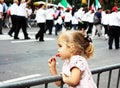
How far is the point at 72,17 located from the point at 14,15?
717cm

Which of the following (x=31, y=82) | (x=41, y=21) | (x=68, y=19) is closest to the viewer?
(x=31, y=82)

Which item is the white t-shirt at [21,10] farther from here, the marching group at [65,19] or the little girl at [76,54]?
the little girl at [76,54]

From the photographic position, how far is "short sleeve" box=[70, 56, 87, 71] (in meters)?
3.04

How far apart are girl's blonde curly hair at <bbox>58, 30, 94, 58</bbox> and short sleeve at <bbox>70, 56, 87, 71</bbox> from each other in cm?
4

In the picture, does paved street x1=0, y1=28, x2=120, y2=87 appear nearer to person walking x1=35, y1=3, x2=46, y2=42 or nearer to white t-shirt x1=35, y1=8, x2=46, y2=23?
person walking x1=35, y1=3, x2=46, y2=42

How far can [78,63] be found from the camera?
10.0 ft

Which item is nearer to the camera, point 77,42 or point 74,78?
point 74,78

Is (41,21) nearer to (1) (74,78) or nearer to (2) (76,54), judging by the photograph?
(2) (76,54)

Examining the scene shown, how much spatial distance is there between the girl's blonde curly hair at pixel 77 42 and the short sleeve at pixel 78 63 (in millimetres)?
41

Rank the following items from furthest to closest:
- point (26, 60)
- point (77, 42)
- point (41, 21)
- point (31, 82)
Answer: point (41, 21), point (26, 60), point (77, 42), point (31, 82)

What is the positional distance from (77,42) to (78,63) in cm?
17

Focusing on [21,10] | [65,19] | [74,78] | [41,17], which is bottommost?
[65,19]

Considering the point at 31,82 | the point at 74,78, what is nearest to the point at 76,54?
the point at 74,78

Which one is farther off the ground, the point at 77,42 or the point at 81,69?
the point at 77,42
